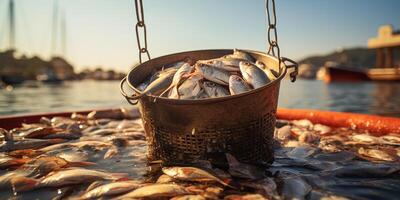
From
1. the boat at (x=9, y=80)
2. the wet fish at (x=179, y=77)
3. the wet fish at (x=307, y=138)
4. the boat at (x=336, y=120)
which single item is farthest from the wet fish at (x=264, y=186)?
the boat at (x=9, y=80)

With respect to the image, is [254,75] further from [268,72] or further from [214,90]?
[214,90]

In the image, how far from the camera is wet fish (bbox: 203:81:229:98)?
355 cm

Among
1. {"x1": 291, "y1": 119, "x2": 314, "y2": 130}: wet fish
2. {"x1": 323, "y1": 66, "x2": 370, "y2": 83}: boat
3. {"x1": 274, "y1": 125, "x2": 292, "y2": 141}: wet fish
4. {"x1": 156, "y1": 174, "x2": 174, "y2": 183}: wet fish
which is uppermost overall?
{"x1": 156, "y1": 174, "x2": 174, "y2": 183}: wet fish

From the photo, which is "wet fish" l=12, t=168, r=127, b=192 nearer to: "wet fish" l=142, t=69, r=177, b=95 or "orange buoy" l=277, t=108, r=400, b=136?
"wet fish" l=142, t=69, r=177, b=95

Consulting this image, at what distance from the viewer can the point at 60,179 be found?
3.33m

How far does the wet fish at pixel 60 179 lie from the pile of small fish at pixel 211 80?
1.05m

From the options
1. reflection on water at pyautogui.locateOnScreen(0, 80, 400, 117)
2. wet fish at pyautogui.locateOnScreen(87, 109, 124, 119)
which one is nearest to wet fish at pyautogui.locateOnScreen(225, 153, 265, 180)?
wet fish at pyautogui.locateOnScreen(87, 109, 124, 119)

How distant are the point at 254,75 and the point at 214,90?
0.47m

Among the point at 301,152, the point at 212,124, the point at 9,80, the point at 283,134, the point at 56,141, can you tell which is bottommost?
the point at 9,80

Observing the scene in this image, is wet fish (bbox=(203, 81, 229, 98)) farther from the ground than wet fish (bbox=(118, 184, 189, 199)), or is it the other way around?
wet fish (bbox=(203, 81, 229, 98))

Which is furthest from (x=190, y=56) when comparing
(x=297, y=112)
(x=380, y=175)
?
(x=297, y=112)

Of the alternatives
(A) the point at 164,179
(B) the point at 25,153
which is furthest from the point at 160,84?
(B) the point at 25,153

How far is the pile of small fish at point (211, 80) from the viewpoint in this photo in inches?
138

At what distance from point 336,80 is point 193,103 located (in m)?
50.4
